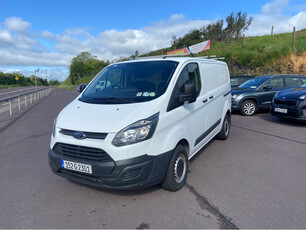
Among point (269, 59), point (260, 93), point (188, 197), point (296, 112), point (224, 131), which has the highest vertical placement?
point (269, 59)

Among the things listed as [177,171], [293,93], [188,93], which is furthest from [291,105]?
[177,171]

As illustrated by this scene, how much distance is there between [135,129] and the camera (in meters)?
2.61

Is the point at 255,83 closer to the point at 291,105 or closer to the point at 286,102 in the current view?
the point at 286,102

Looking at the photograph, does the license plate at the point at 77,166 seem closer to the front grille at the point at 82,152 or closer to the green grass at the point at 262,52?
the front grille at the point at 82,152

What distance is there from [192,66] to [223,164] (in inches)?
74.9

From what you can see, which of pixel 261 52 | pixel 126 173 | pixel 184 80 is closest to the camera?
pixel 126 173

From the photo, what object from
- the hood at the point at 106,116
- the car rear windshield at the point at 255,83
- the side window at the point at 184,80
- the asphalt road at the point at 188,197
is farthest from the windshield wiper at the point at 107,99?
the car rear windshield at the point at 255,83

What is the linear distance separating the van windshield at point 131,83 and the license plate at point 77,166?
976 millimetres

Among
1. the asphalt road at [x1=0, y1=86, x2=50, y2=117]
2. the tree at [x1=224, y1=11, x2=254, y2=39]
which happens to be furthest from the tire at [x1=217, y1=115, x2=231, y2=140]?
the tree at [x1=224, y1=11, x2=254, y2=39]

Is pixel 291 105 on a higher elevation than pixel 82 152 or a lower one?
higher

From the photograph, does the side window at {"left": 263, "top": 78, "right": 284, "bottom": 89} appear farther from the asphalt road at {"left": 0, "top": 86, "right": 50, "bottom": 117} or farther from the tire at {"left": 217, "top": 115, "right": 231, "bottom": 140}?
the asphalt road at {"left": 0, "top": 86, "right": 50, "bottom": 117}

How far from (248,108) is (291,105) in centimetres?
225

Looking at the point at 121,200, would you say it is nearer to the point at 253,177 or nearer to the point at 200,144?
the point at 200,144

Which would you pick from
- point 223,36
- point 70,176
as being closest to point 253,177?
point 70,176
